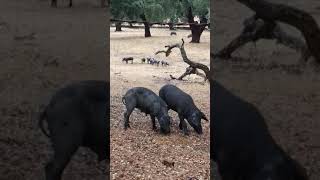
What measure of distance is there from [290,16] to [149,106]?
14.5 ft

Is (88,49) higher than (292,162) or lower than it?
higher

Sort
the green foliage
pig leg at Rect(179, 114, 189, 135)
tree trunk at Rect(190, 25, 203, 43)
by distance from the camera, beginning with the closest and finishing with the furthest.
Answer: pig leg at Rect(179, 114, 189, 135)
the green foliage
tree trunk at Rect(190, 25, 203, 43)

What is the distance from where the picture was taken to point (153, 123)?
782 centimetres

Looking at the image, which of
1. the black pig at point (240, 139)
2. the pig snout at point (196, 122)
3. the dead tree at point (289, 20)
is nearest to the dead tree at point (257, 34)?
the dead tree at point (289, 20)

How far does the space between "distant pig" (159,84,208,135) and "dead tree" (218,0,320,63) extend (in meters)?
3.96

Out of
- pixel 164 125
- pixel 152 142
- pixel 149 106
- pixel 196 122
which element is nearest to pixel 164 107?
pixel 149 106

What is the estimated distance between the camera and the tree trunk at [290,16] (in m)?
3.62

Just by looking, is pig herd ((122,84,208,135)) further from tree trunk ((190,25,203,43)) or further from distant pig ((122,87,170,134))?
tree trunk ((190,25,203,43))

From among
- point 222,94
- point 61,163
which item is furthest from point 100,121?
point 222,94

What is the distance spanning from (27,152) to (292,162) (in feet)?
6.55

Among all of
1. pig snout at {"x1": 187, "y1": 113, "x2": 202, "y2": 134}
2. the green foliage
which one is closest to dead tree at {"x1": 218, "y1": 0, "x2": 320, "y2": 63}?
pig snout at {"x1": 187, "y1": 113, "x2": 202, "y2": 134}

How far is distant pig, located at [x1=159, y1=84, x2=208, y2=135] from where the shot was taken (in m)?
7.63

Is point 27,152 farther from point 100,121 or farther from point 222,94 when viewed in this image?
point 222,94

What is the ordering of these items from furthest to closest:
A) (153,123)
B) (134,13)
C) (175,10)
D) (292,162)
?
1. (175,10)
2. (134,13)
3. (153,123)
4. (292,162)
